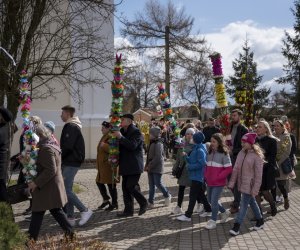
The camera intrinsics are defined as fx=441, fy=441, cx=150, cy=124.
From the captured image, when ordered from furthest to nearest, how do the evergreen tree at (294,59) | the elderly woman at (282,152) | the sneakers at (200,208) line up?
1. the evergreen tree at (294,59)
2. the elderly woman at (282,152)
3. the sneakers at (200,208)

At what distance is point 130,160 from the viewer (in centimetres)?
804

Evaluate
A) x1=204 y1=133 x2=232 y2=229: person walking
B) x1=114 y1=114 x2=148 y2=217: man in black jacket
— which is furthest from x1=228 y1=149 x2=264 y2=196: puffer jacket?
x1=114 y1=114 x2=148 y2=217: man in black jacket

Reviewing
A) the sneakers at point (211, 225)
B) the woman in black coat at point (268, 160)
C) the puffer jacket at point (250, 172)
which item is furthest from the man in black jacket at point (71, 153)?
the woman in black coat at point (268, 160)

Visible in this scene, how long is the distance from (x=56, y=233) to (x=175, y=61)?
21801 millimetres

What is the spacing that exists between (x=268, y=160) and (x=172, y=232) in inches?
96.2

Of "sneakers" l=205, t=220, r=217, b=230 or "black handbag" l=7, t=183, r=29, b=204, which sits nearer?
"black handbag" l=7, t=183, r=29, b=204

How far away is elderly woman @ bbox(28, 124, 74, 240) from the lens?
5.81 m

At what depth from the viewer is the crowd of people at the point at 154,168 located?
5938mm

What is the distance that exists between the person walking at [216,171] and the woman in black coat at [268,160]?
1.09m

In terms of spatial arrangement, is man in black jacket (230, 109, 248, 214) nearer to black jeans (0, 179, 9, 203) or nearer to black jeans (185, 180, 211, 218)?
black jeans (185, 180, 211, 218)

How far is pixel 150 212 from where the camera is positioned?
336 inches

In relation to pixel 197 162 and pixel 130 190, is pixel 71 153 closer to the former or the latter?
pixel 130 190

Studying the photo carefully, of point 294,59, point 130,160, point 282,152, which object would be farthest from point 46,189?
point 294,59

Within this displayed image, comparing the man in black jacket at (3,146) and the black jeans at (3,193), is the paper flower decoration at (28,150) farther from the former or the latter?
the black jeans at (3,193)
